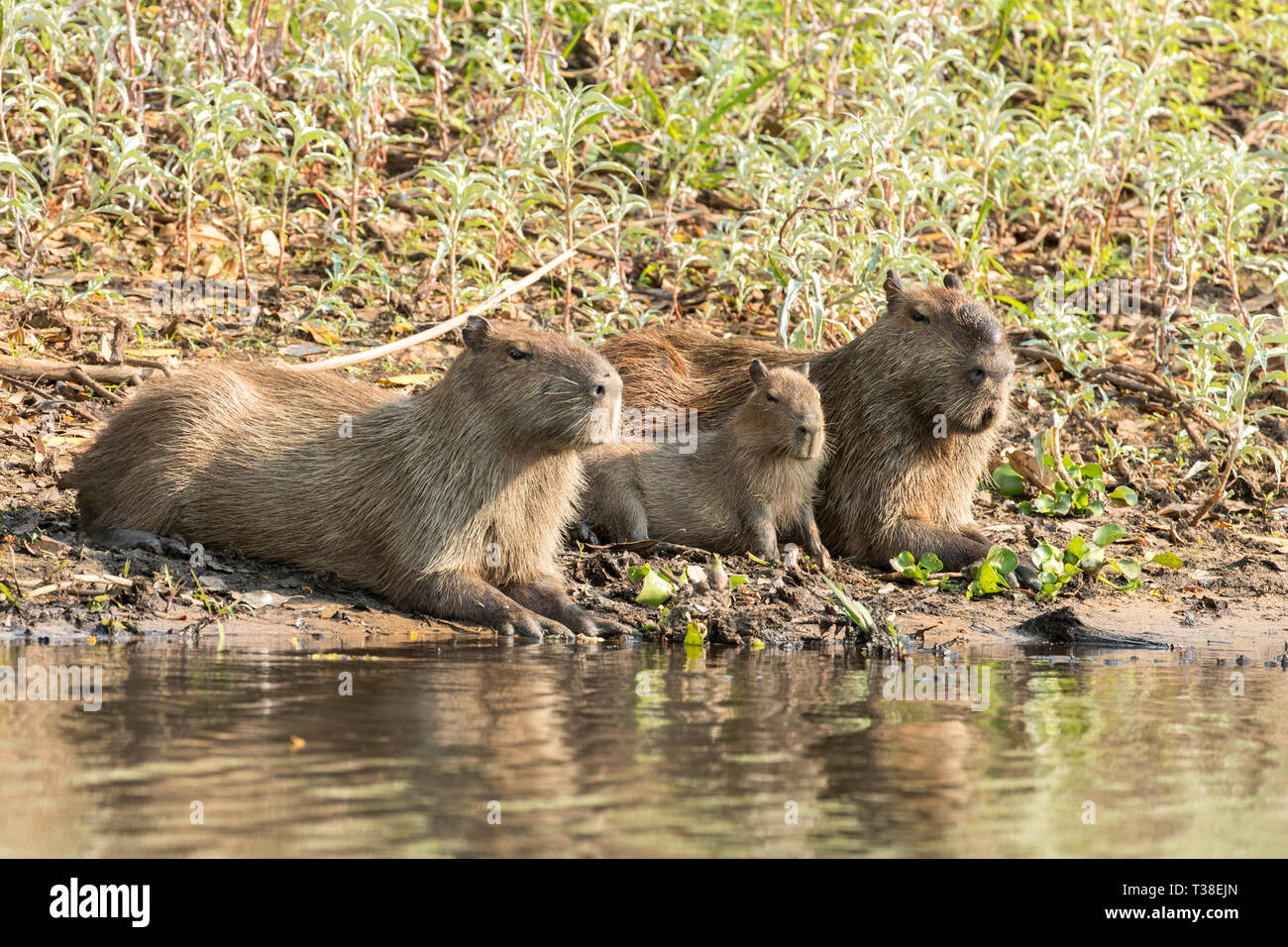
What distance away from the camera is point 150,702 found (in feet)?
16.6

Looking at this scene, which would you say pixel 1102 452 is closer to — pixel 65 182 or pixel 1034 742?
pixel 1034 742

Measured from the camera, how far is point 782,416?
7598 millimetres

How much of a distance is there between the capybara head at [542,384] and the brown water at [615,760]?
3.20ft

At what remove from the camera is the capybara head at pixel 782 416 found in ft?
24.8

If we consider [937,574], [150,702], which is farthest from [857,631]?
[150,702]

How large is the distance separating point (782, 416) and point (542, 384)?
1362mm

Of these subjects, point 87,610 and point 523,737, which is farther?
point 87,610

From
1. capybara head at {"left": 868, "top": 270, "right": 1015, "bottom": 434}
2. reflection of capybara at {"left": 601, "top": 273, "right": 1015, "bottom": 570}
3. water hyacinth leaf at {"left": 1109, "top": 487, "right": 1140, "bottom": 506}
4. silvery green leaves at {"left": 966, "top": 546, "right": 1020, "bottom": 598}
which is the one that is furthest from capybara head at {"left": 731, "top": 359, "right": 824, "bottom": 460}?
water hyacinth leaf at {"left": 1109, "top": 487, "right": 1140, "bottom": 506}

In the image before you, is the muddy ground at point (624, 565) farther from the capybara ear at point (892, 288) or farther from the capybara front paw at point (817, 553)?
the capybara ear at point (892, 288)

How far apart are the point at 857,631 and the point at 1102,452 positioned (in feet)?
10.00

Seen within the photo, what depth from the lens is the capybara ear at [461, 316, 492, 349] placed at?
22.7 ft

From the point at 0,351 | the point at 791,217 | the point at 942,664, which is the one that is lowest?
the point at 942,664
